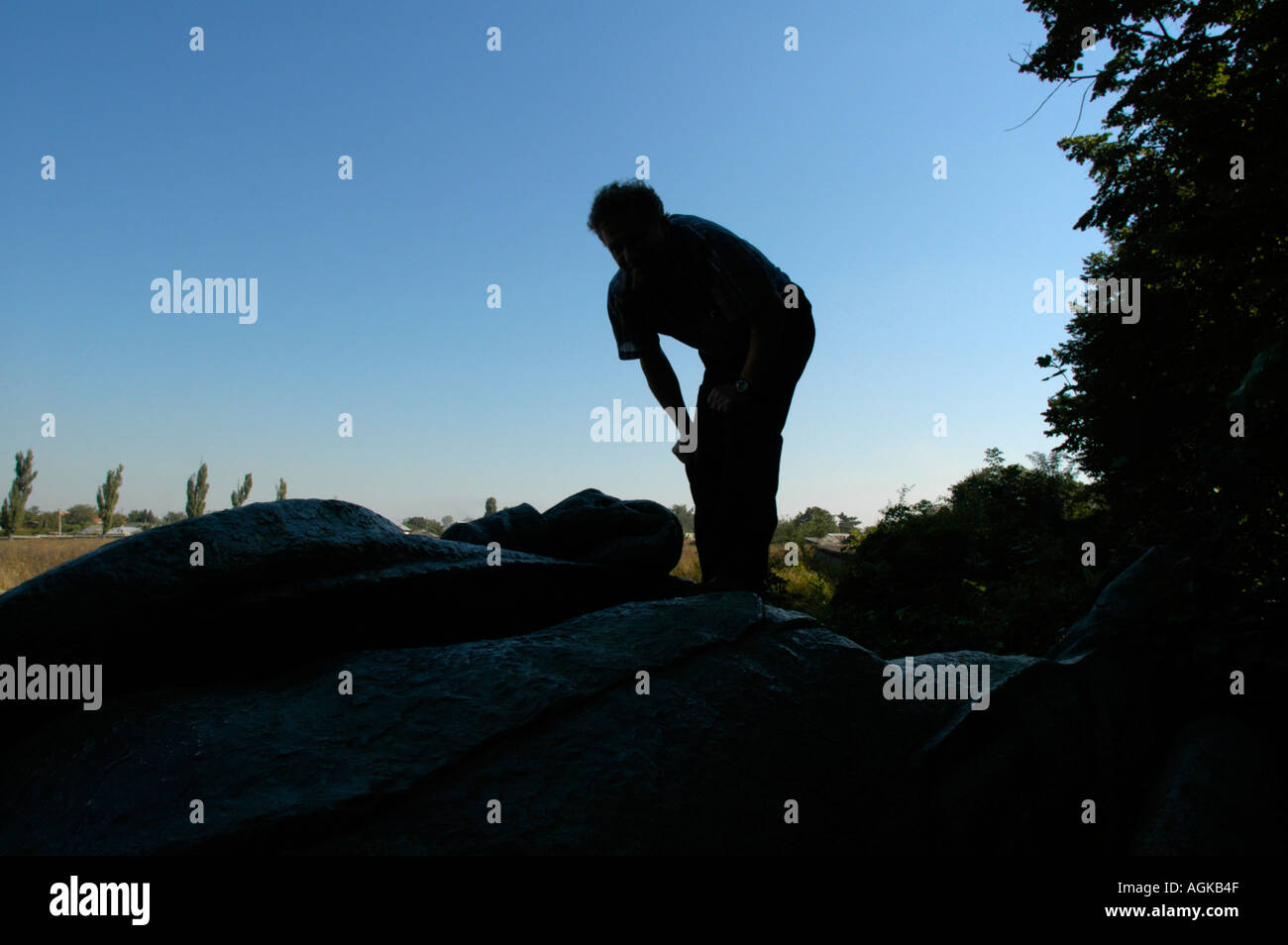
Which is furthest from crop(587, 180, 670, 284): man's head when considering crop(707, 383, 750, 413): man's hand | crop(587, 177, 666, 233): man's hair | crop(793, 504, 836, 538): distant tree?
crop(793, 504, 836, 538): distant tree

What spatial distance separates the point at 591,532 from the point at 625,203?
5.94ft

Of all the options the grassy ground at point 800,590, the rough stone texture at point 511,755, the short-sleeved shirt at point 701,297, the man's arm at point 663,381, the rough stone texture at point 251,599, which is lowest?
the grassy ground at point 800,590

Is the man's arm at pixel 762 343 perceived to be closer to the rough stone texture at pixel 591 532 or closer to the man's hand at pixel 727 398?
the man's hand at pixel 727 398

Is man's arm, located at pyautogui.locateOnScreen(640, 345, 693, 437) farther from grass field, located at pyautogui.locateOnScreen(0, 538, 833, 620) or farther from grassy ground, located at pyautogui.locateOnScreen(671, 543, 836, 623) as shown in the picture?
grassy ground, located at pyautogui.locateOnScreen(671, 543, 836, 623)

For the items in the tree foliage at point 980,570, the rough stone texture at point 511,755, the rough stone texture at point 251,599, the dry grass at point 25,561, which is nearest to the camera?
the rough stone texture at point 511,755

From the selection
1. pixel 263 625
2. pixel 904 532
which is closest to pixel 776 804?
pixel 263 625

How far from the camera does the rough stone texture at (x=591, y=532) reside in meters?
3.92

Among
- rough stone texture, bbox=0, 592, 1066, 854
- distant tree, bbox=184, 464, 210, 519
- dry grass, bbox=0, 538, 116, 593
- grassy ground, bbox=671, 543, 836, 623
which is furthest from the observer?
distant tree, bbox=184, 464, 210, 519

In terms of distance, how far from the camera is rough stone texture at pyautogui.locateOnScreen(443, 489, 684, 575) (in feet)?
12.9

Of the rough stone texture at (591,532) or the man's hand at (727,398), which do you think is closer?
the man's hand at (727,398)

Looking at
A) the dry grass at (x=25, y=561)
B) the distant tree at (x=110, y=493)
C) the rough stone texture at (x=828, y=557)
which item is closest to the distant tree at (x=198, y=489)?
the distant tree at (x=110, y=493)

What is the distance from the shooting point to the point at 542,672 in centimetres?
232

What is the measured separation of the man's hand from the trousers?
2 centimetres
